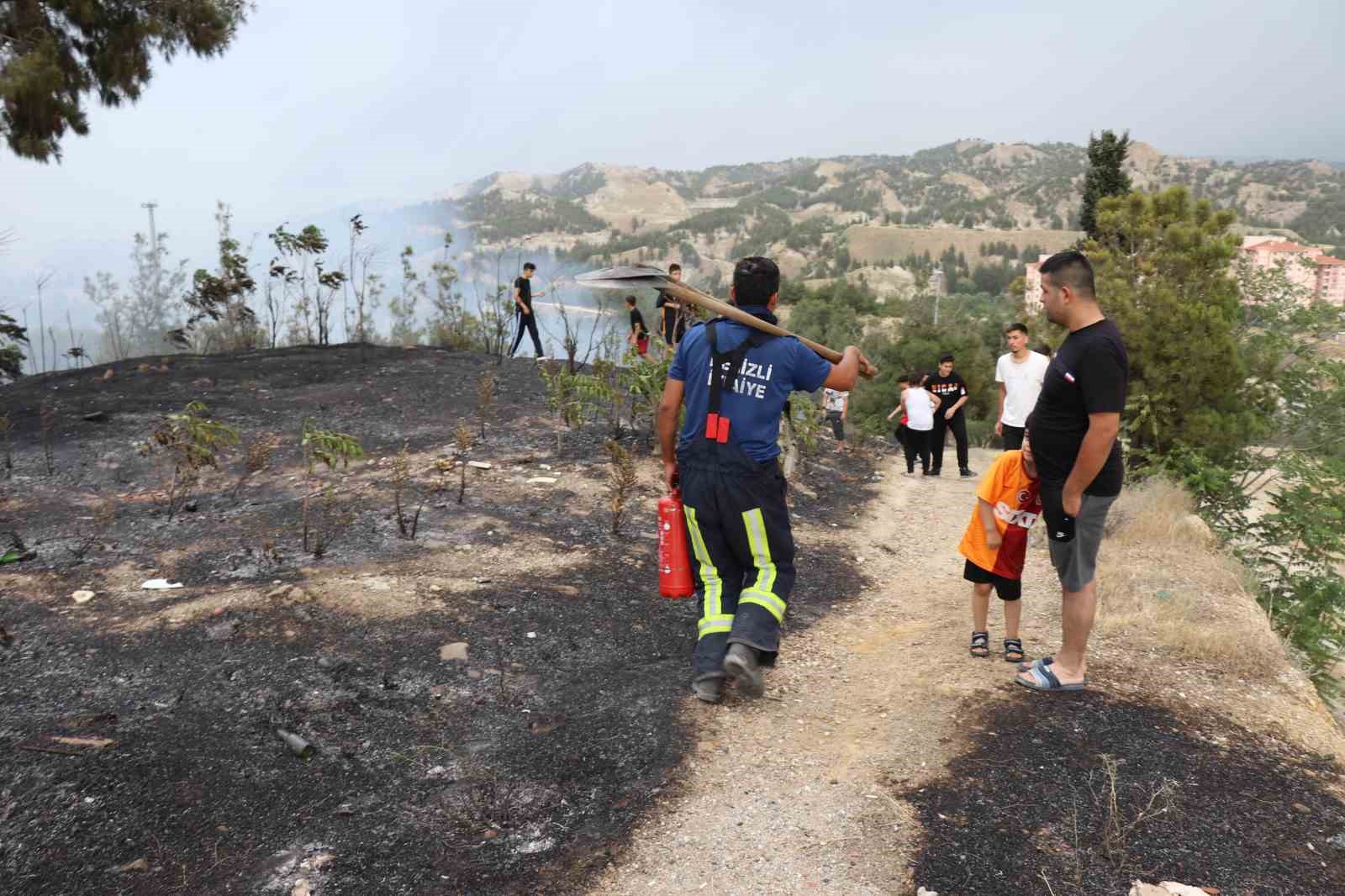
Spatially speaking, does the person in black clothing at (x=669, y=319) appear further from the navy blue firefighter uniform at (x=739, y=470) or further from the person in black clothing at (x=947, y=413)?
the navy blue firefighter uniform at (x=739, y=470)

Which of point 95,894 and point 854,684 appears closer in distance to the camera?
point 95,894

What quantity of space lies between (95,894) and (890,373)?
27.7 m

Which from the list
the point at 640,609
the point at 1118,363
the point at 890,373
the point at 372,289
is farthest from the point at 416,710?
the point at 890,373

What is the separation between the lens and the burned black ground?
266cm

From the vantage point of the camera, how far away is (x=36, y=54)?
309 inches

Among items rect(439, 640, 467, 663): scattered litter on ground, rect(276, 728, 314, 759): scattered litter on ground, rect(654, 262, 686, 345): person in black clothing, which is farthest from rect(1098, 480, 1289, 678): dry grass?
rect(654, 262, 686, 345): person in black clothing

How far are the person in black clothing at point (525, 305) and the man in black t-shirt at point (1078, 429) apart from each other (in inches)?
315

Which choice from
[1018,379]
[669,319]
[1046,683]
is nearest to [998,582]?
[1046,683]

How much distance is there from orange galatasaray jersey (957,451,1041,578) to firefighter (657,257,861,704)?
2.96 ft

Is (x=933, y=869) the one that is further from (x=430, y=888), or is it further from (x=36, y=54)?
(x=36, y=54)

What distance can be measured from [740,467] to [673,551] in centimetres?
50

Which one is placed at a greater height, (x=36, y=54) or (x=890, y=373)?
(x=36, y=54)

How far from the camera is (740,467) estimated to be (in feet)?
11.7

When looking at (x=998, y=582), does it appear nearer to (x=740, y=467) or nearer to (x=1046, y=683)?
(x=1046, y=683)
